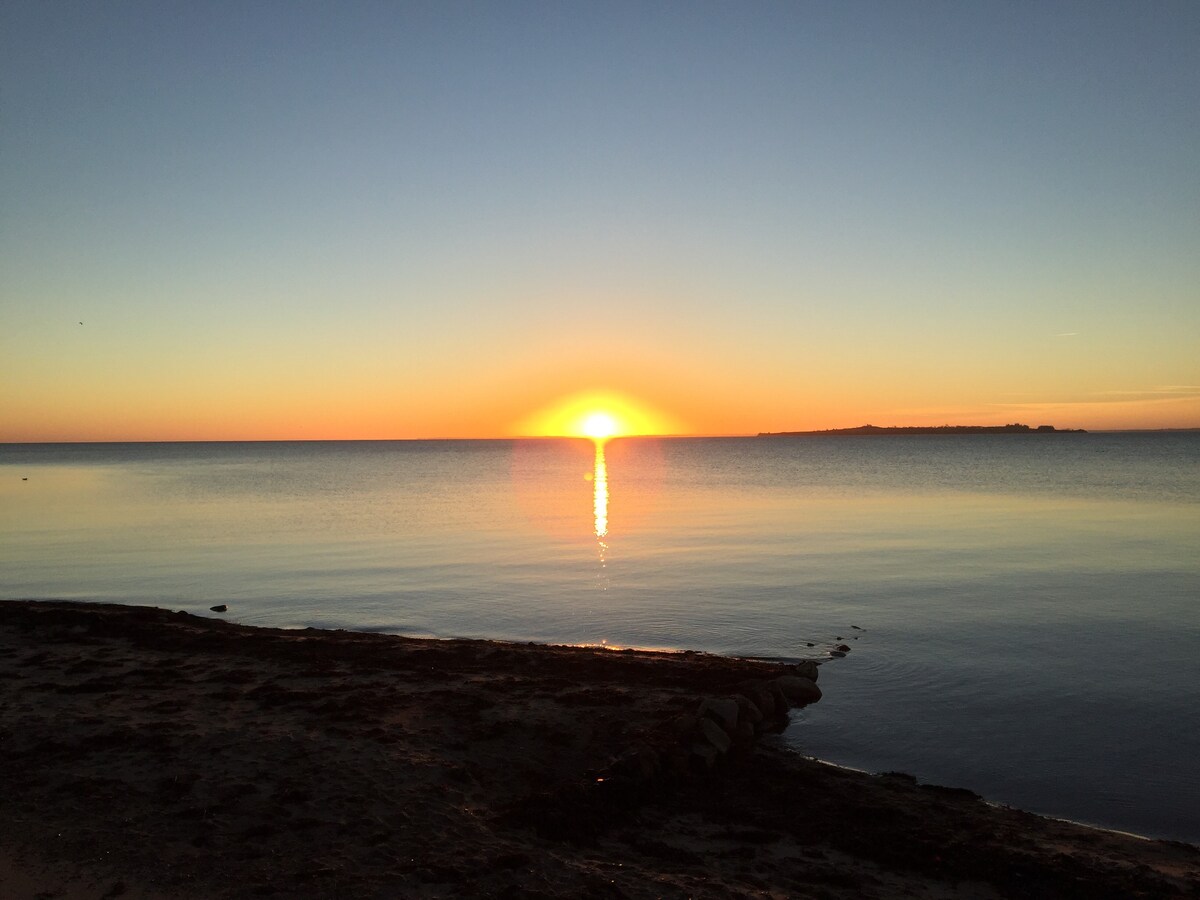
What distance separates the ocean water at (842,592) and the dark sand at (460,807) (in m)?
1.86

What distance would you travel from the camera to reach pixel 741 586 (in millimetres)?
23938

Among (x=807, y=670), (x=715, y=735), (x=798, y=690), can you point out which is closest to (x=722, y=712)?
(x=715, y=735)

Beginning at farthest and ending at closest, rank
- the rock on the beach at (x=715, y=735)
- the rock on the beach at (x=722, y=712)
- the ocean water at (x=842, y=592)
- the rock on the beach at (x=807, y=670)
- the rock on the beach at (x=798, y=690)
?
the rock on the beach at (x=807, y=670), the rock on the beach at (x=798, y=690), the ocean water at (x=842, y=592), the rock on the beach at (x=722, y=712), the rock on the beach at (x=715, y=735)

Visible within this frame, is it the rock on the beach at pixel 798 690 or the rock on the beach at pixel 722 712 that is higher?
the rock on the beach at pixel 722 712

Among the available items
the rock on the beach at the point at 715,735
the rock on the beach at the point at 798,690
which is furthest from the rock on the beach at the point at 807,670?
the rock on the beach at the point at 715,735

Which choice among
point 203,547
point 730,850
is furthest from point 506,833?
point 203,547

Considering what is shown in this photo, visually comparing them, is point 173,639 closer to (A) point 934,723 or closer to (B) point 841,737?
(B) point 841,737

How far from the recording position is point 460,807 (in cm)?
910

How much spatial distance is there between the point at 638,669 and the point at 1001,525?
30.9m

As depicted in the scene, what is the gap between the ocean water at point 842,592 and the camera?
473 inches

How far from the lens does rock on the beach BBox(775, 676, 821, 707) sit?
44.3 ft

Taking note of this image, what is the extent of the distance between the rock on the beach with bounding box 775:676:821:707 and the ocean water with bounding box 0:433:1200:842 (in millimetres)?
249

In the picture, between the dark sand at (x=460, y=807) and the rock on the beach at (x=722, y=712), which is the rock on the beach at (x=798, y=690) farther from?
the rock on the beach at (x=722, y=712)

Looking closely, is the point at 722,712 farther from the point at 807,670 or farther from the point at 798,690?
the point at 807,670
